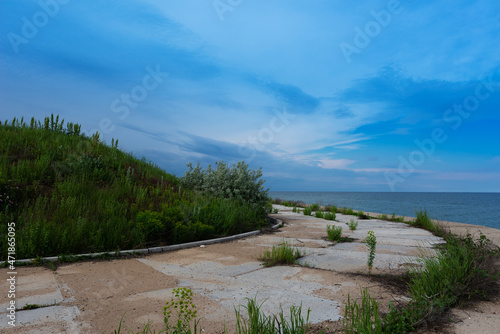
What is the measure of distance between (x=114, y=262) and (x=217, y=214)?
115 inches

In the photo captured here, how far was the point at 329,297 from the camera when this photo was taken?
3.11m

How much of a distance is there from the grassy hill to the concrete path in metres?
0.64

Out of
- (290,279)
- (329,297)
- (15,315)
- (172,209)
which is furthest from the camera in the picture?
(172,209)

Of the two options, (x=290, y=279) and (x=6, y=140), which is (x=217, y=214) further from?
(x=6, y=140)

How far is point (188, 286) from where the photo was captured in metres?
3.49

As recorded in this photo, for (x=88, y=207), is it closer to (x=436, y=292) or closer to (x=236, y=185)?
(x=236, y=185)

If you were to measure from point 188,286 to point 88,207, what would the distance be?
3.69 m

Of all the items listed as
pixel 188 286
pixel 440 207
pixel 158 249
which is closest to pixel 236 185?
pixel 158 249

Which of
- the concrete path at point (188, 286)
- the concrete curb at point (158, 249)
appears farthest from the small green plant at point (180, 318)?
the concrete curb at point (158, 249)

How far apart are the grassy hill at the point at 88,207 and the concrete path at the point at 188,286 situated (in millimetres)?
644

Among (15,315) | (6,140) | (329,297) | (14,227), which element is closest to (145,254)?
(14,227)

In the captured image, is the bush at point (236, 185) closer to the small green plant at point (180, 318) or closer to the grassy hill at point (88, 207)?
the grassy hill at point (88, 207)

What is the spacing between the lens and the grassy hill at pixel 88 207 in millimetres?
4965

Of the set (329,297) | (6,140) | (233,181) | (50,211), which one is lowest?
(329,297)
